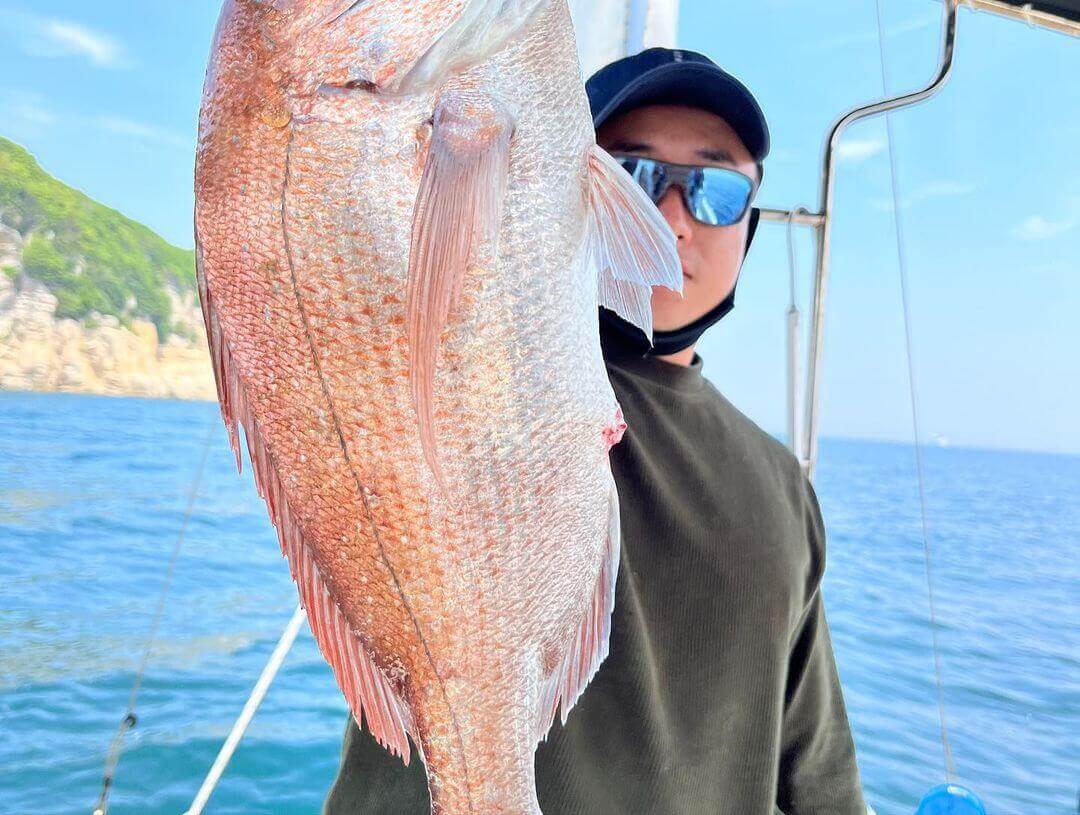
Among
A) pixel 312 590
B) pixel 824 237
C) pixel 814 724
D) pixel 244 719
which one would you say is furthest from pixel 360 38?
pixel 824 237

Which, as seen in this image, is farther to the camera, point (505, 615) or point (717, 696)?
point (717, 696)

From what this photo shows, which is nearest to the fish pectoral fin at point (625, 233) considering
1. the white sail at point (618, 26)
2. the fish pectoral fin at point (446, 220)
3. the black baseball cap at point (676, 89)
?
the fish pectoral fin at point (446, 220)

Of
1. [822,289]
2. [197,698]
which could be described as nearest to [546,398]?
[822,289]

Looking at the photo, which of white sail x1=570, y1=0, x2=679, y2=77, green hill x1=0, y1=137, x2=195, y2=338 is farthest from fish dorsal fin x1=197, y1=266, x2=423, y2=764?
green hill x1=0, y1=137, x2=195, y2=338

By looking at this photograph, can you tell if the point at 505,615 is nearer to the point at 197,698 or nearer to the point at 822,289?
the point at 822,289

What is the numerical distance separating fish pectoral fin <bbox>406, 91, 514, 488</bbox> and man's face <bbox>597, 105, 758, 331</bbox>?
76 cm

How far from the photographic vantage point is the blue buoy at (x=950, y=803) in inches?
71.1

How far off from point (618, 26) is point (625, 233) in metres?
2.16

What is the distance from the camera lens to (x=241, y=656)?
37.3 feet

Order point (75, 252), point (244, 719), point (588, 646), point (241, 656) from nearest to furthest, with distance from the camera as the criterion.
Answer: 1. point (588, 646)
2. point (244, 719)
3. point (241, 656)
4. point (75, 252)

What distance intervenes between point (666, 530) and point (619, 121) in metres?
0.80

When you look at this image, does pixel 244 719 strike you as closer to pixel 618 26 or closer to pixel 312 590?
pixel 312 590

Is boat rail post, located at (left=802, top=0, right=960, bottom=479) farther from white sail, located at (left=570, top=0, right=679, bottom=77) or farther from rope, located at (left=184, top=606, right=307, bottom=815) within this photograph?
rope, located at (left=184, top=606, right=307, bottom=815)

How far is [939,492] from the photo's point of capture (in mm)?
51188
